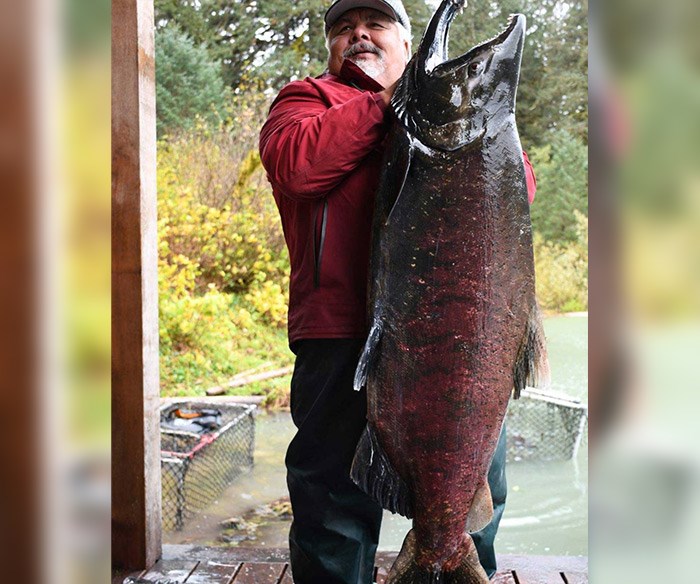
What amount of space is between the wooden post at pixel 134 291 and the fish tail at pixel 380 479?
4.97ft

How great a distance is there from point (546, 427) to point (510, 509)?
7.88 feet

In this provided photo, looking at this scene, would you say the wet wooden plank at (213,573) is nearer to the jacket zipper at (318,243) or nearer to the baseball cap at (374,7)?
the jacket zipper at (318,243)

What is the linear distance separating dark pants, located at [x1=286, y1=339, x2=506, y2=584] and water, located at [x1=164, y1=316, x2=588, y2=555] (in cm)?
326

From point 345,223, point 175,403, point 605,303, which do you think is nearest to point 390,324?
point 345,223

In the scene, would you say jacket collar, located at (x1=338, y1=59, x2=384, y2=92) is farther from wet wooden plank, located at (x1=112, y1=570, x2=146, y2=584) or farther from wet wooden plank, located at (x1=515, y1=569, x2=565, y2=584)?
wet wooden plank, located at (x1=112, y1=570, x2=146, y2=584)

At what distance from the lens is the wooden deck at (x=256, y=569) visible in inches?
125

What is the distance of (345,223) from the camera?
7.17ft

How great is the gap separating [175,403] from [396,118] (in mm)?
6356

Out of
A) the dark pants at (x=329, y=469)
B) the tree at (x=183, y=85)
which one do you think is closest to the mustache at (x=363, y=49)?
the dark pants at (x=329, y=469)

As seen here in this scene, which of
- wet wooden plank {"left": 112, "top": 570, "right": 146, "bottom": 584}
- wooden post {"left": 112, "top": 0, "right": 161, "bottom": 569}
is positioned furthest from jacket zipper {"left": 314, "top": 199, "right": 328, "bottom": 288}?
wet wooden plank {"left": 112, "top": 570, "right": 146, "bottom": 584}

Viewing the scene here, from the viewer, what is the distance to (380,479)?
2.01 m

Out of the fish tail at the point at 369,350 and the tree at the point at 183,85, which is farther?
the tree at the point at 183,85

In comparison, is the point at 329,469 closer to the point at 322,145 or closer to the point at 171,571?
the point at 322,145

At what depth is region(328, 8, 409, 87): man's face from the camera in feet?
7.50
